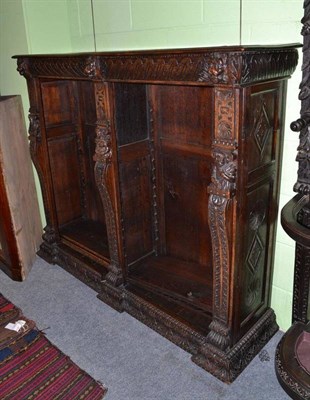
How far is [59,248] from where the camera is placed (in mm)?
3020

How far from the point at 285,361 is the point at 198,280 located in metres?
0.85

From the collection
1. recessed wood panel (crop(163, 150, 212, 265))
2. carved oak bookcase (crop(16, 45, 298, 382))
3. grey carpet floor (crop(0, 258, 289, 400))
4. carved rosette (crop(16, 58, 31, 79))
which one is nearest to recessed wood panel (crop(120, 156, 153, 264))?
carved oak bookcase (crop(16, 45, 298, 382))

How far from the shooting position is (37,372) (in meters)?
2.09

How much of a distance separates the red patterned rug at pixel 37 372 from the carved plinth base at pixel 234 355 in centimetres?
54

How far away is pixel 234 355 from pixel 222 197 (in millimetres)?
827

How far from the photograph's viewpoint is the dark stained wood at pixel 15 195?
278 centimetres

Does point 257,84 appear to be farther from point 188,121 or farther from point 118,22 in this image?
point 118,22

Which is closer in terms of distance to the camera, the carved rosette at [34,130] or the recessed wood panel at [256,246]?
the recessed wood panel at [256,246]

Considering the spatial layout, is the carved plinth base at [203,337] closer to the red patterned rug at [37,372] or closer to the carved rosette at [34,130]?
the red patterned rug at [37,372]

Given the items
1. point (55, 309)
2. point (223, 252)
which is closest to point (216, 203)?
point (223, 252)

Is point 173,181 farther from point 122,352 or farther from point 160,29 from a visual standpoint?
point 122,352

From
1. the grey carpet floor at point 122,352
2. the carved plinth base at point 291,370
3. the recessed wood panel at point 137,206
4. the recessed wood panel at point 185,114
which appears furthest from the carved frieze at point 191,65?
the grey carpet floor at point 122,352

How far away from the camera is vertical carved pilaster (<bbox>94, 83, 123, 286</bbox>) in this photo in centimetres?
217

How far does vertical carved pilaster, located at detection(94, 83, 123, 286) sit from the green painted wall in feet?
Result: 1.70
